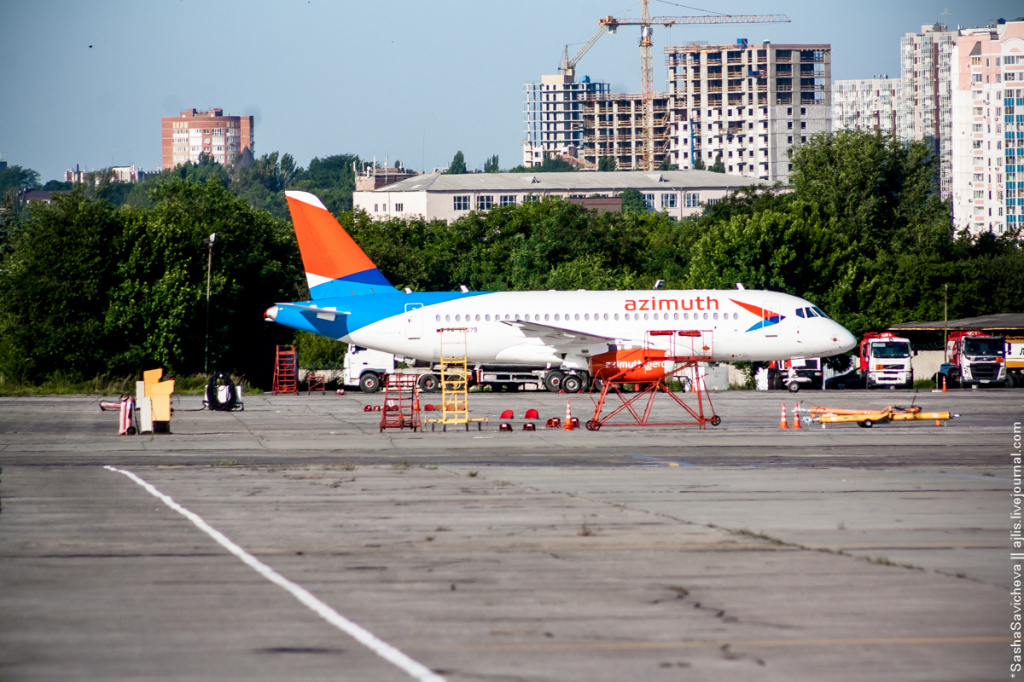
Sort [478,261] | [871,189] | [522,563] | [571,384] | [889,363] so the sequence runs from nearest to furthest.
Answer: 1. [522,563]
2. [571,384]
3. [889,363]
4. [871,189]
5. [478,261]

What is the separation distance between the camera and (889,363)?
52.1m

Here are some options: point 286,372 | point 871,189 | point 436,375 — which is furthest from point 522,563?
point 871,189

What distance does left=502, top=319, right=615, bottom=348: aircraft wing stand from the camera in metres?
46.3

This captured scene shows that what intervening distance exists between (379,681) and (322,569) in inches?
168

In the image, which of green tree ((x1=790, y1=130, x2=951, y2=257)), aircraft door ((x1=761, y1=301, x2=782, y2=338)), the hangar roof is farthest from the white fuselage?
the hangar roof

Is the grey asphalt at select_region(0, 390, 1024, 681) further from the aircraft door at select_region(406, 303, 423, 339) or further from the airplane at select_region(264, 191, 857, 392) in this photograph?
the aircraft door at select_region(406, 303, 423, 339)

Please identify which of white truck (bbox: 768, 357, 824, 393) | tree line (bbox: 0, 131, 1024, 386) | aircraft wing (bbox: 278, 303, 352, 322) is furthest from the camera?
tree line (bbox: 0, 131, 1024, 386)

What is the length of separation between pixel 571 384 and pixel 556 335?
2.19 meters

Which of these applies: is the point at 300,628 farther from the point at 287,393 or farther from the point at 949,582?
the point at 287,393

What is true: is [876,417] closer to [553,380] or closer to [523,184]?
[553,380]

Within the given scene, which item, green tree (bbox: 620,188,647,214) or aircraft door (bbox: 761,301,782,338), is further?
green tree (bbox: 620,188,647,214)

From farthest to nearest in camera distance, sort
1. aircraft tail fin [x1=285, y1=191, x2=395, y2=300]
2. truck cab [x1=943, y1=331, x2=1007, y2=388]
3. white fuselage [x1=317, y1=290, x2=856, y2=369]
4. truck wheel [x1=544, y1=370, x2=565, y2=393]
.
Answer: truck cab [x1=943, y1=331, x2=1007, y2=388] < aircraft tail fin [x1=285, y1=191, x2=395, y2=300] < truck wheel [x1=544, y1=370, x2=565, y2=393] < white fuselage [x1=317, y1=290, x2=856, y2=369]

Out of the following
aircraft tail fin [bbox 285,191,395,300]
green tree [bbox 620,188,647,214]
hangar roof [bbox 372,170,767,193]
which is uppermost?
hangar roof [bbox 372,170,767,193]

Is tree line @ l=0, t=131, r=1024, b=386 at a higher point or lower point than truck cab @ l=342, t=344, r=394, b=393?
higher
